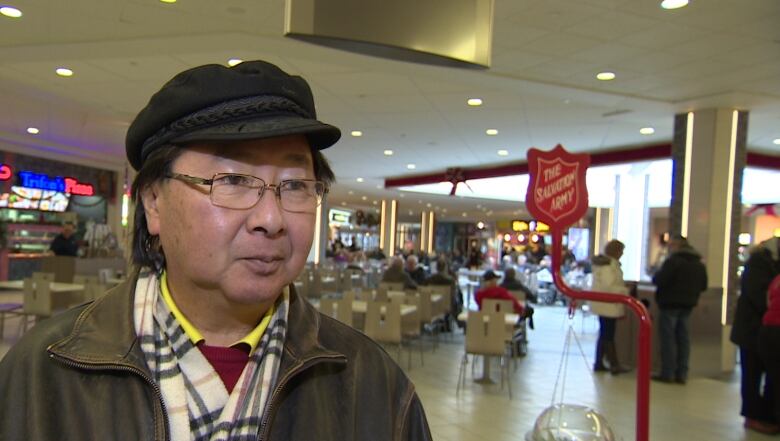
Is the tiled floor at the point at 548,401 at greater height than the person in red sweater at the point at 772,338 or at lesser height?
lesser

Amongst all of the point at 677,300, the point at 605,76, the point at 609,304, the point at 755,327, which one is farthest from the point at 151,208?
the point at 677,300

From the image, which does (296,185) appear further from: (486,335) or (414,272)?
(414,272)

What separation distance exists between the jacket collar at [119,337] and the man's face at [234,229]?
99 mm

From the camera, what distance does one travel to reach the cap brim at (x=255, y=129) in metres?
0.78

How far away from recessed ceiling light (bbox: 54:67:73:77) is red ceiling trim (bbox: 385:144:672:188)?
594cm

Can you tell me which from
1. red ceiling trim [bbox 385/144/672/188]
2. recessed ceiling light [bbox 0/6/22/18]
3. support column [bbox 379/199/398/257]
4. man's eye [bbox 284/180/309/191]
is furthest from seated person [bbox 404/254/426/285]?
support column [bbox 379/199/398/257]

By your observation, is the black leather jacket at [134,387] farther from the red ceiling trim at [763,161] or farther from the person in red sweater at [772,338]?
the red ceiling trim at [763,161]

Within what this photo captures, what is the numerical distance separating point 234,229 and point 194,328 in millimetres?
195

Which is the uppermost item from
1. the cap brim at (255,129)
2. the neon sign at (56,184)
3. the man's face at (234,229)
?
the neon sign at (56,184)

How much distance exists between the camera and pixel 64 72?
621 centimetres

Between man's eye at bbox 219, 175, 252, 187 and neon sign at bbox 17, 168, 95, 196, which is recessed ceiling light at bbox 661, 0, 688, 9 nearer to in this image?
man's eye at bbox 219, 175, 252, 187

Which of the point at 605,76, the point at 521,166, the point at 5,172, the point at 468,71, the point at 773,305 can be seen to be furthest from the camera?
the point at 521,166

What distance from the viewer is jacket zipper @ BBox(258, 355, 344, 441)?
2.69ft

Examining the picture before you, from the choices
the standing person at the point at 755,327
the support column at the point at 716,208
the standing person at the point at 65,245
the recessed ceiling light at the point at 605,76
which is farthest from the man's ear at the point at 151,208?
the standing person at the point at 65,245
